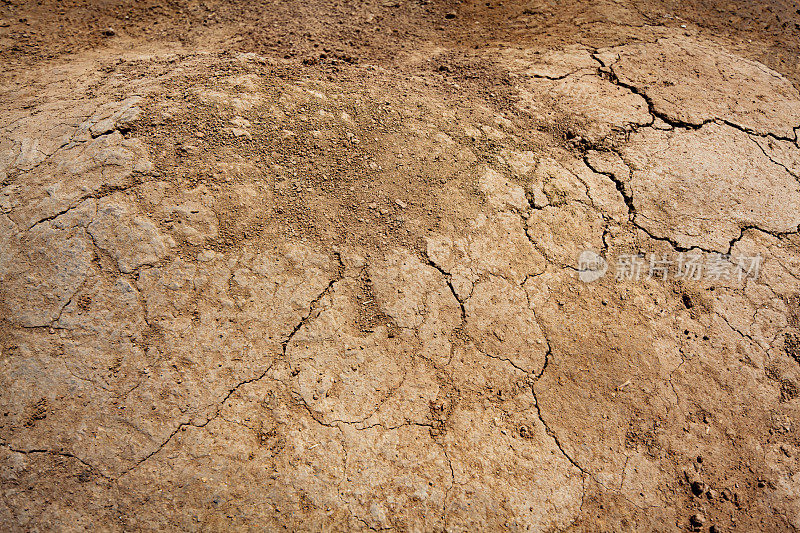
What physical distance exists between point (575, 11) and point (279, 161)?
3.13 m

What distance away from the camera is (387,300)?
91.4 inches

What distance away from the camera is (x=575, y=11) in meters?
4.00

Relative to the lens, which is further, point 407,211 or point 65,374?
point 407,211

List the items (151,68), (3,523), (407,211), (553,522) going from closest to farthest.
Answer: (3,523)
(553,522)
(407,211)
(151,68)

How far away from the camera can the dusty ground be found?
1.94 m

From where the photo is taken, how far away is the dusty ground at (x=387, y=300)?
1939 millimetres

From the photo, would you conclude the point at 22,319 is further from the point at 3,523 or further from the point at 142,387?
the point at 3,523

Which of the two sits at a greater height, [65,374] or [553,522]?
[65,374]

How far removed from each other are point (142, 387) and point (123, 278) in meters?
0.56

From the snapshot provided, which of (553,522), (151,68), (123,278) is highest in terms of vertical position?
(151,68)

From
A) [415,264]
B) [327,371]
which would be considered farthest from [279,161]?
[327,371]

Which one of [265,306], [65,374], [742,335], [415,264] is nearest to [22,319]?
[65,374]

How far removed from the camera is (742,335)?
2486mm

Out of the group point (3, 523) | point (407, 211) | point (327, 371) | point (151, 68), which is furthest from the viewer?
point (151, 68)
